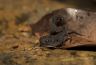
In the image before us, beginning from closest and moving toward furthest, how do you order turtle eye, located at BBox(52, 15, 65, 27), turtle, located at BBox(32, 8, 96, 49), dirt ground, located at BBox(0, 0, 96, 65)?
dirt ground, located at BBox(0, 0, 96, 65) < turtle, located at BBox(32, 8, 96, 49) < turtle eye, located at BBox(52, 15, 65, 27)

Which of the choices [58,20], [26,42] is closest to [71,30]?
[58,20]

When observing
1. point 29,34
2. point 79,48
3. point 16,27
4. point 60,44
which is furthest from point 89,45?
point 16,27

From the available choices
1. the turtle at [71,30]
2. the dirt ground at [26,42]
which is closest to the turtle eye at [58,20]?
the turtle at [71,30]

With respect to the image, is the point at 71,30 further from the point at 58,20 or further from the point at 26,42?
the point at 26,42

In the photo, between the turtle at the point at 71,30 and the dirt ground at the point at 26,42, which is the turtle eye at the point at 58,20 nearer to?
the turtle at the point at 71,30

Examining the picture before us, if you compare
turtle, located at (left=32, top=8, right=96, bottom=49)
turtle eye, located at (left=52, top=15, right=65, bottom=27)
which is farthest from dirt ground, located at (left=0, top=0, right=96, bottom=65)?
turtle eye, located at (left=52, top=15, right=65, bottom=27)

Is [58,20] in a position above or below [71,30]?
above

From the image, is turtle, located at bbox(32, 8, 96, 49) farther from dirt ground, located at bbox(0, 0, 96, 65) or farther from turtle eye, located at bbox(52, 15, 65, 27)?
dirt ground, located at bbox(0, 0, 96, 65)

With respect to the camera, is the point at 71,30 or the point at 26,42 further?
the point at 26,42
